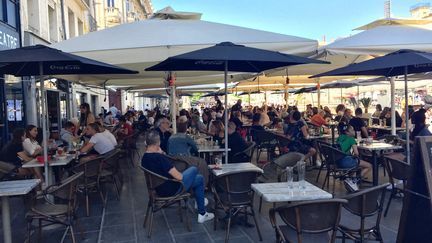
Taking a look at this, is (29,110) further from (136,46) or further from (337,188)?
(337,188)

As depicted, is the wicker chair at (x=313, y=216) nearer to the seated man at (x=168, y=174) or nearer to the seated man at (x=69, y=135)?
the seated man at (x=168, y=174)

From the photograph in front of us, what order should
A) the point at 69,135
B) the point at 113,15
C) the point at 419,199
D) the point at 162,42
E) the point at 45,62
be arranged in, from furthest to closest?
the point at 113,15
the point at 69,135
the point at 162,42
the point at 45,62
the point at 419,199

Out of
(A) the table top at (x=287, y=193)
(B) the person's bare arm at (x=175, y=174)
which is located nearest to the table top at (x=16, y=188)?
(B) the person's bare arm at (x=175, y=174)

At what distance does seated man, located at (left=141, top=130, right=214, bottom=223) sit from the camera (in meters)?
4.43

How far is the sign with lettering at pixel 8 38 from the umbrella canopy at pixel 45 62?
3.56 metres

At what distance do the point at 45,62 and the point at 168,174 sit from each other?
2315mm

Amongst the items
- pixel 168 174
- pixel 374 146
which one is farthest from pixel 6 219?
pixel 374 146

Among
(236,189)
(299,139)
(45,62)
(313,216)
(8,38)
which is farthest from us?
(8,38)

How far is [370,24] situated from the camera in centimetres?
813

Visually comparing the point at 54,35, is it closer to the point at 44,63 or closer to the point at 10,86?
the point at 10,86

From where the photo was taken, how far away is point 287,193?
137 inches

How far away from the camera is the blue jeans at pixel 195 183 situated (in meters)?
4.59

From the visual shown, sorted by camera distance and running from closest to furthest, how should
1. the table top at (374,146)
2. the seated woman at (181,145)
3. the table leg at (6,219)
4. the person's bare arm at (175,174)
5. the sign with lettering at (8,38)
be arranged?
the table leg at (6,219), the person's bare arm at (175,174), the seated woman at (181,145), the table top at (374,146), the sign with lettering at (8,38)

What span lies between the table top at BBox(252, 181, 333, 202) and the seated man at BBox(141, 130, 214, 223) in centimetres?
109
